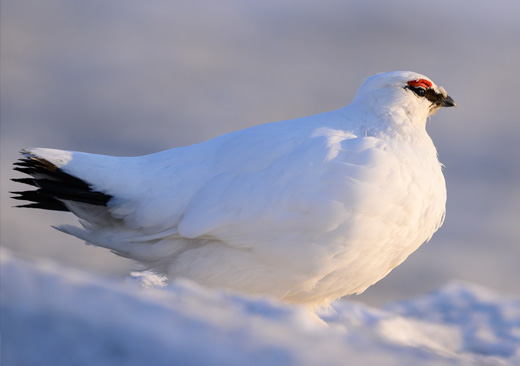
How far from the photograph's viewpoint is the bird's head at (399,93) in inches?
117

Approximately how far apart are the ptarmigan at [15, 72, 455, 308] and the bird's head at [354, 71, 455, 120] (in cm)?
14

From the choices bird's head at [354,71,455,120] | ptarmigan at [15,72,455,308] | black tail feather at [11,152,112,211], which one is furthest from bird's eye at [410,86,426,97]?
black tail feather at [11,152,112,211]

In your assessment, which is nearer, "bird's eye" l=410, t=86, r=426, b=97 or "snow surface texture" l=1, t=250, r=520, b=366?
"snow surface texture" l=1, t=250, r=520, b=366

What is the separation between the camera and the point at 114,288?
2.83 feet

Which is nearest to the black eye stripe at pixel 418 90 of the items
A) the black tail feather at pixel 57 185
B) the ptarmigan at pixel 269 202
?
the ptarmigan at pixel 269 202

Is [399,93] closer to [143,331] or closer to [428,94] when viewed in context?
[428,94]

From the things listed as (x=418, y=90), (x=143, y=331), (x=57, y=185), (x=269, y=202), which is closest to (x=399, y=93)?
(x=418, y=90)

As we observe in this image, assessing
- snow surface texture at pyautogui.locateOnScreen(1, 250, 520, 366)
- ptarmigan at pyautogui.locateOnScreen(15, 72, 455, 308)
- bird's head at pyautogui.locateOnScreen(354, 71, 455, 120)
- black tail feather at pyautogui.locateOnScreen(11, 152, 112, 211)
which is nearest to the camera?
snow surface texture at pyautogui.locateOnScreen(1, 250, 520, 366)

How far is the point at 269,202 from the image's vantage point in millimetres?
2322

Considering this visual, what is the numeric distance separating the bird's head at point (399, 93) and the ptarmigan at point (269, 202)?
0.14m

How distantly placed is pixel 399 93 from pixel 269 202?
107cm

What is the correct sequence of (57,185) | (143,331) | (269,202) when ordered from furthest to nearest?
(57,185), (269,202), (143,331)

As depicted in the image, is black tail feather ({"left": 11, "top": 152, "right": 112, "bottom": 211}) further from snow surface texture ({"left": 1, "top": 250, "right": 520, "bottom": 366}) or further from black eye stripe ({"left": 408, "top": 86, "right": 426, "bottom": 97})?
snow surface texture ({"left": 1, "top": 250, "right": 520, "bottom": 366})

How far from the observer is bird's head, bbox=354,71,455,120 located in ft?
9.77
